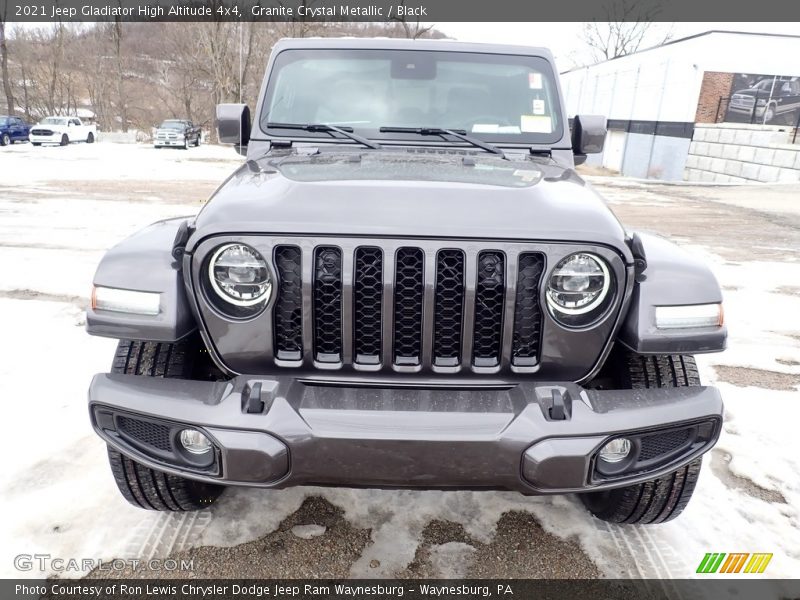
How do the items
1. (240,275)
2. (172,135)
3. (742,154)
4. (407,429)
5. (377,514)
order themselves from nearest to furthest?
(407,429) < (240,275) < (377,514) < (742,154) < (172,135)

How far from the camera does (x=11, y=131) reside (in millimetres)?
26859

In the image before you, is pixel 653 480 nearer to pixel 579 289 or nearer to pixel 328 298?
pixel 579 289

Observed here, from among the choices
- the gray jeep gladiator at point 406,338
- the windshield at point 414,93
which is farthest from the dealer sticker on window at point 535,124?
the gray jeep gladiator at point 406,338

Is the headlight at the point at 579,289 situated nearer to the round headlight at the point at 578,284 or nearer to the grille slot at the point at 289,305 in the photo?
the round headlight at the point at 578,284

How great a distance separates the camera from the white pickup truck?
2648 cm

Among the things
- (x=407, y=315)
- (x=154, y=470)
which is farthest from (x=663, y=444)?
(x=154, y=470)

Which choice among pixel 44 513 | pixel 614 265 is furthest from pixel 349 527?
pixel 614 265

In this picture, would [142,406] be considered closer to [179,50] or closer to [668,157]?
[668,157]

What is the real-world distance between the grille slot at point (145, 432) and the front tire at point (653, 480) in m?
1.65

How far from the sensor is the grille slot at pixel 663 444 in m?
1.88

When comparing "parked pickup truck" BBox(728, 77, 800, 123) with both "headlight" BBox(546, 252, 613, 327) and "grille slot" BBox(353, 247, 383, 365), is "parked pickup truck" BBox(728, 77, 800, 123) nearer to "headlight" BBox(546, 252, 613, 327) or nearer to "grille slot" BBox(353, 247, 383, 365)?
"headlight" BBox(546, 252, 613, 327)

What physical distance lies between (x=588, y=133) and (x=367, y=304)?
196 centimetres

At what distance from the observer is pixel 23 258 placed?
258 inches

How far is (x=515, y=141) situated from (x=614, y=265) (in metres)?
1.42
